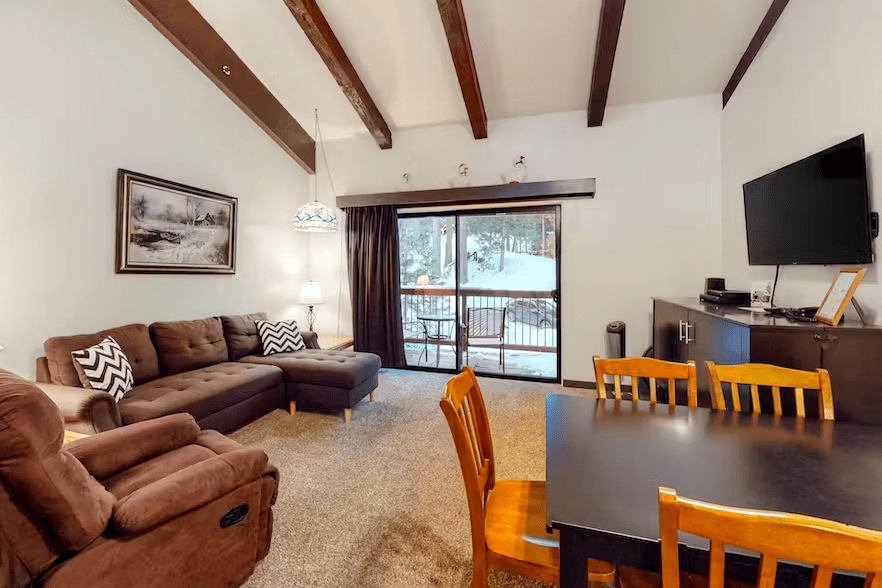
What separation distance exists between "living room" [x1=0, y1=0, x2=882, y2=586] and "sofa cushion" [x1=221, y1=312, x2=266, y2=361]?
0.27 metres

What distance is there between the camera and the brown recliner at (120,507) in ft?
3.22

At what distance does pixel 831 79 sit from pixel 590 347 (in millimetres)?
2759

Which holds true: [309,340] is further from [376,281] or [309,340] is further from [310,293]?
[376,281]

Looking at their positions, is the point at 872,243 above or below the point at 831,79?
below

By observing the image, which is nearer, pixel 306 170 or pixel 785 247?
pixel 785 247

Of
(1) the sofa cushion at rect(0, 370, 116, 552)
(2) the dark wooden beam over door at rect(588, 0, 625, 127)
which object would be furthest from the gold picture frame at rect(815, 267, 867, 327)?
(1) the sofa cushion at rect(0, 370, 116, 552)

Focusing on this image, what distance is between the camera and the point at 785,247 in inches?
92.2

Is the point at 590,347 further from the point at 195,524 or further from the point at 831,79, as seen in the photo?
the point at 195,524

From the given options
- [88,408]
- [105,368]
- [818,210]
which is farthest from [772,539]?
[105,368]

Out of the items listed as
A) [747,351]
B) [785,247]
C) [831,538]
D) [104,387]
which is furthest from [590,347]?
[104,387]

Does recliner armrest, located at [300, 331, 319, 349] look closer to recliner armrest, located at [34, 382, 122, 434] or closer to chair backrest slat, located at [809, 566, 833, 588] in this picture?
recliner armrest, located at [34, 382, 122, 434]

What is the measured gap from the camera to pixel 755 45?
300 cm

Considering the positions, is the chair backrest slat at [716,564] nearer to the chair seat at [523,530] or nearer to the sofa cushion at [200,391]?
the chair seat at [523,530]

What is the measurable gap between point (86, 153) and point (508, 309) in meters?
4.09
